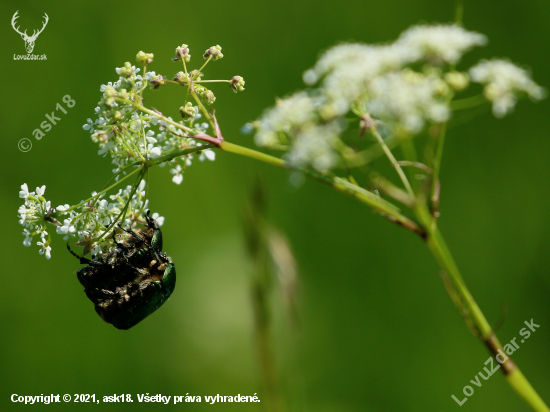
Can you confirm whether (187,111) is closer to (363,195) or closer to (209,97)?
(209,97)

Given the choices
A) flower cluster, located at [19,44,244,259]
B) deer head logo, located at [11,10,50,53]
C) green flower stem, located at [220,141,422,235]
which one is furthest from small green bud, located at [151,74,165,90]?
deer head logo, located at [11,10,50,53]

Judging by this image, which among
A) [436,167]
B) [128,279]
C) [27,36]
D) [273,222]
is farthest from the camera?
[27,36]

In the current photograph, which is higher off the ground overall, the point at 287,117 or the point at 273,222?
the point at 273,222

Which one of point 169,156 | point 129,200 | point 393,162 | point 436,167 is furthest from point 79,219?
point 436,167

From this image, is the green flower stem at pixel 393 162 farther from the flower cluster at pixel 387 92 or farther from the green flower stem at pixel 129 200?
the green flower stem at pixel 129 200

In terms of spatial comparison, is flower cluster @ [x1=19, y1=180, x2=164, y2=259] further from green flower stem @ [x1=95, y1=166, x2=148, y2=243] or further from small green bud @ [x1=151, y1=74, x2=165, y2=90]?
small green bud @ [x1=151, y1=74, x2=165, y2=90]

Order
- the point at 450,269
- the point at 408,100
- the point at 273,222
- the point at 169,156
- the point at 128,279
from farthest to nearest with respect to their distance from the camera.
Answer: the point at 273,222 → the point at 128,279 → the point at 169,156 → the point at 450,269 → the point at 408,100

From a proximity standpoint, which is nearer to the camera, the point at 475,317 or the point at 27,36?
the point at 475,317
